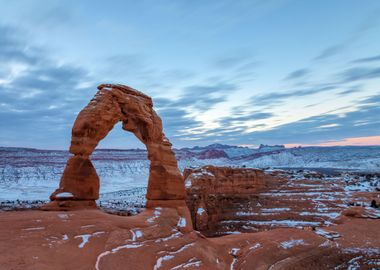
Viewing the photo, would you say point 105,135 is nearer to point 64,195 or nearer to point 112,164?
point 64,195

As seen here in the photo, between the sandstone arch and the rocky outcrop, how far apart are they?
1645 cm

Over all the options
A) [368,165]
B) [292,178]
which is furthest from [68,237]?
[368,165]

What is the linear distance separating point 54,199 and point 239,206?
27528 millimetres

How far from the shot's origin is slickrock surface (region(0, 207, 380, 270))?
880cm

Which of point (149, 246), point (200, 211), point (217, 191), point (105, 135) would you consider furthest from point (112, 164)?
point (149, 246)

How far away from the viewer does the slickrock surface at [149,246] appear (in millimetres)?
8805

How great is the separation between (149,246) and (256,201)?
3018 cm

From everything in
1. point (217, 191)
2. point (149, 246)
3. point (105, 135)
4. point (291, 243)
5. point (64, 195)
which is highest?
point (105, 135)

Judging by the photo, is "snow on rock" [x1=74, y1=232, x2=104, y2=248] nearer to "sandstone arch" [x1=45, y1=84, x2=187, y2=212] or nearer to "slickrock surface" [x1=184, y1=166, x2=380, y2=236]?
"sandstone arch" [x1=45, y1=84, x2=187, y2=212]

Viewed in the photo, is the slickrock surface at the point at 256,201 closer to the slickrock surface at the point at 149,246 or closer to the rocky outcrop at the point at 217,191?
the rocky outcrop at the point at 217,191

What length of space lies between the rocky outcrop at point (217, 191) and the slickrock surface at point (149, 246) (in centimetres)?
1564

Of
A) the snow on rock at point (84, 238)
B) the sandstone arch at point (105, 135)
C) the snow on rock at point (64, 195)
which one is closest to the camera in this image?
the snow on rock at point (84, 238)

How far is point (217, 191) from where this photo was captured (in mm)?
39031

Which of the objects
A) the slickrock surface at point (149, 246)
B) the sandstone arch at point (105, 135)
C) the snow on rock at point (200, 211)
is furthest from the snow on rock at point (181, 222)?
the snow on rock at point (200, 211)
